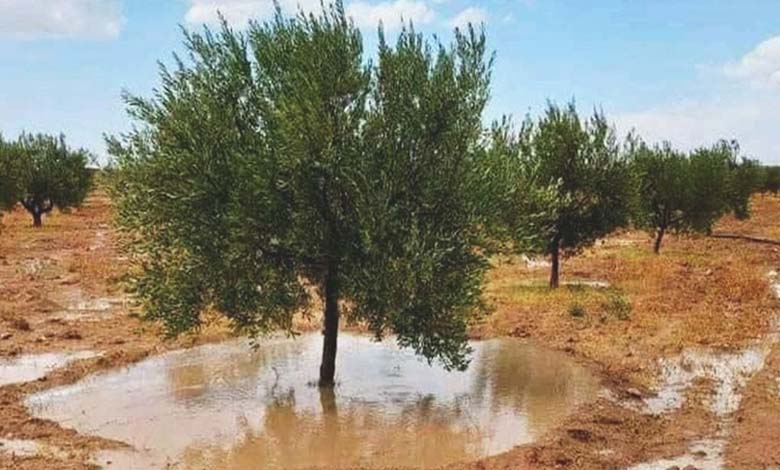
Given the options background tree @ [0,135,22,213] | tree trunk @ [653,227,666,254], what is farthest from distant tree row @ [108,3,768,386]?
background tree @ [0,135,22,213]

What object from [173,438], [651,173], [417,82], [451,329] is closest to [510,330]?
[451,329]

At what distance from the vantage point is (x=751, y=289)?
32688mm

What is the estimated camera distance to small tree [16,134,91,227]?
62.2 metres

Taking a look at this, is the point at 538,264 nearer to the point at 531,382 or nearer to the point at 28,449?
the point at 531,382

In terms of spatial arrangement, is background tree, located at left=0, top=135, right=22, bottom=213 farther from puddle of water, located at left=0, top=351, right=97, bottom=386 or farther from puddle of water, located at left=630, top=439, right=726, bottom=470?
puddle of water, located at left=630, top=439, right=726, bottom=470

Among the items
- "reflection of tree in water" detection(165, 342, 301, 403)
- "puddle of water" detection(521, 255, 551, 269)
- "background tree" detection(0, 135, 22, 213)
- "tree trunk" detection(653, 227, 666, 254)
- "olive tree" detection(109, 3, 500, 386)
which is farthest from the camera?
"background tree" detection(0, 135, 22, 213)

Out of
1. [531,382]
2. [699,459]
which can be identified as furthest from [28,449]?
[699,459]

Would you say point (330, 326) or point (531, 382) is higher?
point (330, 326)

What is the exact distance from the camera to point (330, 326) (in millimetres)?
18750

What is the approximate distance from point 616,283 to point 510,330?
1180 centimetres

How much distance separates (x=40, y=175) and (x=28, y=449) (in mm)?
52192

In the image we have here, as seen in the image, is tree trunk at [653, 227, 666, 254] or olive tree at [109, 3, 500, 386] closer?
olive tree at [109, 3, 500, 386]

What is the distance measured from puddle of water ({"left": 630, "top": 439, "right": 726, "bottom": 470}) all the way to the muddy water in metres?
2.42

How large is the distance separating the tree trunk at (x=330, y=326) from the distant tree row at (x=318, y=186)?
0.07 metres
